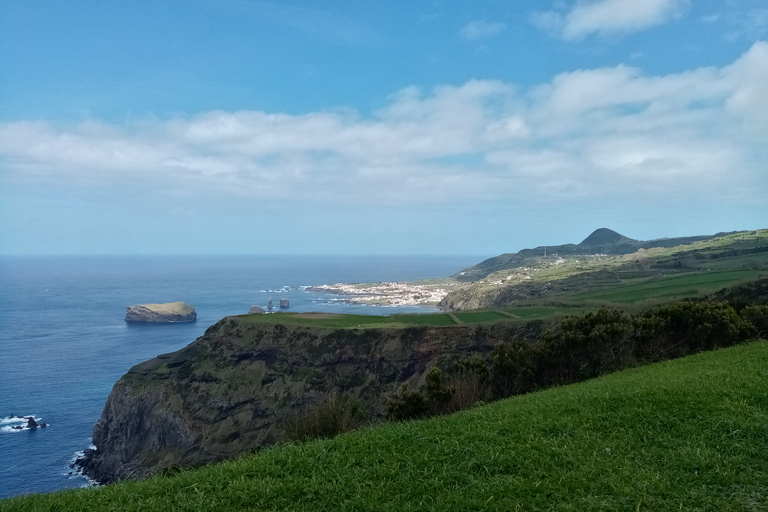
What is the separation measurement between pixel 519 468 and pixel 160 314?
103054mm

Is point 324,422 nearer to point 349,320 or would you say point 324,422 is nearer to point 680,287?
point 349,320

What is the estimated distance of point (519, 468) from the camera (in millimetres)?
5602

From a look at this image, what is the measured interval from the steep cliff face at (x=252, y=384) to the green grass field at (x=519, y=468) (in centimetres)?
2747

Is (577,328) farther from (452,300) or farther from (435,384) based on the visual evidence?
(452,300)

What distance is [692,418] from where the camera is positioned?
7.05 meters

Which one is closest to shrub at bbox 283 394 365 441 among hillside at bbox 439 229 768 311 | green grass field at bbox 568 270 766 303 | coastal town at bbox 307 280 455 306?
hillside at bbox 439 229 768 311

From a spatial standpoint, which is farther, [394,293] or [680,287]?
[394,293]

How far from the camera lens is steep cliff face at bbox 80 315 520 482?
35.2m

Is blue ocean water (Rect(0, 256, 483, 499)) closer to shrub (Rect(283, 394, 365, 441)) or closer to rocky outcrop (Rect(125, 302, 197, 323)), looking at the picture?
rocky outcrop (Rect(125, 302, 197, 323))

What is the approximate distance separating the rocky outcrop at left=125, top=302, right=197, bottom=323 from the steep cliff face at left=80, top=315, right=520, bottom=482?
5945cm

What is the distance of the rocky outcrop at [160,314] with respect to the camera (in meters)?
96.1

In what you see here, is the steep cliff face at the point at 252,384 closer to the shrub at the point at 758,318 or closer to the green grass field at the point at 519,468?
the shrub at the point at 758,318

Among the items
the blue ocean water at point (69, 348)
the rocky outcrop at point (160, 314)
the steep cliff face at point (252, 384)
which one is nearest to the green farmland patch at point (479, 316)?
the steep cliff face at point (252, 384)

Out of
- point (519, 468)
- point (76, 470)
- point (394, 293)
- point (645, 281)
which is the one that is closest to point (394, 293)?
point (394, 293)
